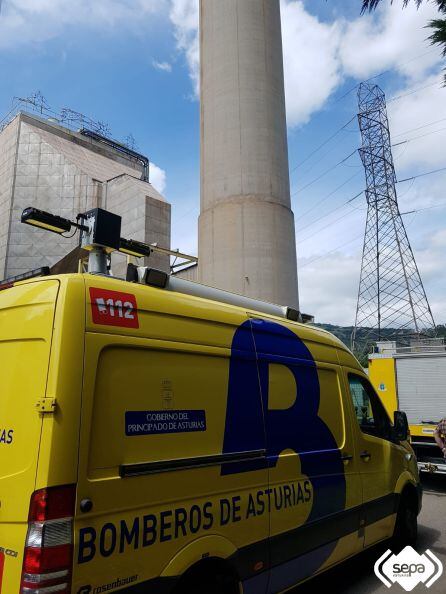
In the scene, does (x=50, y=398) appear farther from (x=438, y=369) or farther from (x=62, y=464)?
(x=438, y=369)

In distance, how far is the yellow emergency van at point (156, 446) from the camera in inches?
93.2

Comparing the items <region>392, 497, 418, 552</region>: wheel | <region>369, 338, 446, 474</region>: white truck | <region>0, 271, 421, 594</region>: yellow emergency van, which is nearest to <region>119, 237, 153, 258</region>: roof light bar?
<region>0, 271, 421, 594</region>: yellow emergency van

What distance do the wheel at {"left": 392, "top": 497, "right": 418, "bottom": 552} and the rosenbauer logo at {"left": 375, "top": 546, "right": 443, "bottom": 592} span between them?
10 cm

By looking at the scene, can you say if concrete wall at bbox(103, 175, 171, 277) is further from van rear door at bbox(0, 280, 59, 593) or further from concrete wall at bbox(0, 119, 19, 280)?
van rear door at bbox(0, 280, 59, 593)

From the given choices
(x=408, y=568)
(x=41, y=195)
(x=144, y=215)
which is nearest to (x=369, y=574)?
(x=408, y=568)

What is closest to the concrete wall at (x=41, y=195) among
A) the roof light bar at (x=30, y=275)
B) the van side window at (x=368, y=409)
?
the van side window at (x=368, y=409)

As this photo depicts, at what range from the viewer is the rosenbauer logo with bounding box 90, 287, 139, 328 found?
273cm

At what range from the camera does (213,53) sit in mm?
21406

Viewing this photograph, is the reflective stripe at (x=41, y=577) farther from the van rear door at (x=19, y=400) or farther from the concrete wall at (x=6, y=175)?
the concrete wall at (x=6, y=175)

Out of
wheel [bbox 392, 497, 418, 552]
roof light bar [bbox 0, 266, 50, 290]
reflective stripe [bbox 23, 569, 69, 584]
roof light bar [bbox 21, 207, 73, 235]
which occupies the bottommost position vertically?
wheel [bbox 392, 497, 418, 552]

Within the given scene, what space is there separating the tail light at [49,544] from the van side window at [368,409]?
3.29 meters

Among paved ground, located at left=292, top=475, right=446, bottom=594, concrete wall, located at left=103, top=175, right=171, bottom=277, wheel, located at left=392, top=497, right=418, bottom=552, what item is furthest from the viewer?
concrete wall, located at left=103, top=175, right=171, bottom=277

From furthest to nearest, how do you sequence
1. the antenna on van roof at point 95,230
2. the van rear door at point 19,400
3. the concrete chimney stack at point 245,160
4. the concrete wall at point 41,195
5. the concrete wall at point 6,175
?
the concrete wall at point 6,175
the concrete wall at point 41,195
the concrete chimney stack at point 245,160
the antenna on van roof at point 95,230
the van rear door at point 19,400

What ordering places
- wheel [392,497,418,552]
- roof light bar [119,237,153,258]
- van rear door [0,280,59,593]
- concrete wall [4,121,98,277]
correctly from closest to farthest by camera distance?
van rear door [0,280,59,593] < roof light bar [119,237,153,258] < wheel [392,497,418,552] < concrete wall [4,121,98,277]
